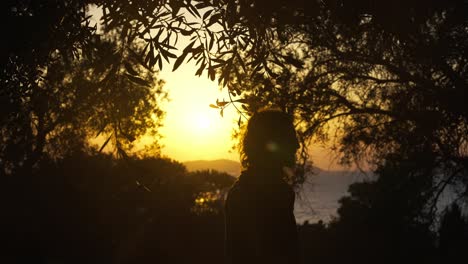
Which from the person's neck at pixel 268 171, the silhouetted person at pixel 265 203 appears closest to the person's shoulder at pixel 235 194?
the silhouetted person at pixel 265 203

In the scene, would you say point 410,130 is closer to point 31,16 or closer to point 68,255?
point 31,16

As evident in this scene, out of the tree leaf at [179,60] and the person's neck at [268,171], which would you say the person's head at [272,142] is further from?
the tree leaf at [179,60]

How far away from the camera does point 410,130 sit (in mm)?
14492

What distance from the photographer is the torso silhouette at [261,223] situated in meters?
3.27

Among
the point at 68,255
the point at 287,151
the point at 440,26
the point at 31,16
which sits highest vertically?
the point at 440,26

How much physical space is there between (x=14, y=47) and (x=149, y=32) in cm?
119

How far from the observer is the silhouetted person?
3277mm

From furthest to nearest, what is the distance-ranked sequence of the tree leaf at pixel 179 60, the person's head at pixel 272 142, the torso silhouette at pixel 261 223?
the tree leaf at pixel 179 60 < the person's head at pixel 272 142 < the torso silhouette at pixel 261 223

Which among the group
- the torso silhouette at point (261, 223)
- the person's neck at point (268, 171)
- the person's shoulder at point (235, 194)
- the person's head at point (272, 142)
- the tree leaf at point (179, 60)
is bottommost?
the torso silhouette at point (261, 223)

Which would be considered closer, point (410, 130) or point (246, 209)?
point (246, 209)

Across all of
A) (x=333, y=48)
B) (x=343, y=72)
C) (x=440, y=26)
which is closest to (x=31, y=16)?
(x=440, y=26)

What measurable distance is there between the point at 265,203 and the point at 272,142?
483mm

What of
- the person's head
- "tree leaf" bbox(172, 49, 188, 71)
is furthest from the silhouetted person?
"tree leaf" bbox(172, 49, 188, 71)

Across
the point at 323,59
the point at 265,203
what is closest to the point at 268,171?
the point at 265,203
